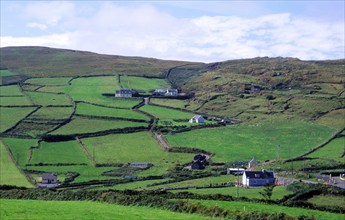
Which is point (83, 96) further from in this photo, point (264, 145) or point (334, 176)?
point (334, 176)

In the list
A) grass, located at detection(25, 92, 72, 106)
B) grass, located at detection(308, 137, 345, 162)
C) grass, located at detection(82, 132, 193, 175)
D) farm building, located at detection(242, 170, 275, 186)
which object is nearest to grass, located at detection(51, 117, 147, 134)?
grass, located at detection(82, 132, 193, 175)

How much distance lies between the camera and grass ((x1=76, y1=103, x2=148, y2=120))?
13300cm

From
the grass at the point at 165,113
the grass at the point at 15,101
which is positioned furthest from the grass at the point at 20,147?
the grass at the point at 165,113

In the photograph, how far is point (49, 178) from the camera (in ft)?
271

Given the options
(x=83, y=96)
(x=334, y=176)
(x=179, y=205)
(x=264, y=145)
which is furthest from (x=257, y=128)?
(x=179, y=205)

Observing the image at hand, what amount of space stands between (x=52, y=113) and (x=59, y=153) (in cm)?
3277

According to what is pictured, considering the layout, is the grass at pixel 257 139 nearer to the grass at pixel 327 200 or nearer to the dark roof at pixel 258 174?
the dark roof at pixel 258 174

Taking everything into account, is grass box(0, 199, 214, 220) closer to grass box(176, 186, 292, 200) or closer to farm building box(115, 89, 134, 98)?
grass box(176, 186, 292, 200)

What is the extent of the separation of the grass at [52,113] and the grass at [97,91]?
1298 centimetres

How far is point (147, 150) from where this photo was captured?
4218 inches

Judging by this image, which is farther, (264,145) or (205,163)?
(264,145)

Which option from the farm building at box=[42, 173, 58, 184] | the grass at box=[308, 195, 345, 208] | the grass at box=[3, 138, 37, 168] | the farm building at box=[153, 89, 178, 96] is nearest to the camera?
the grass at box=[308, 195, 345, 208]

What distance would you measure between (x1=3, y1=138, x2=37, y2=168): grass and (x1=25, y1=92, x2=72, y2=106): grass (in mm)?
34780

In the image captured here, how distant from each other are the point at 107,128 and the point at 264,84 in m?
82.7
